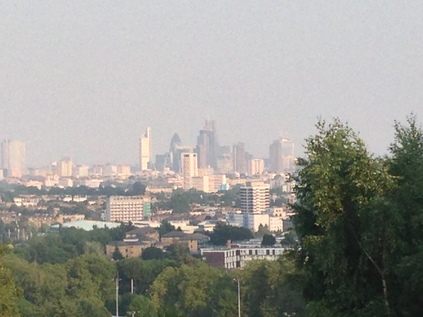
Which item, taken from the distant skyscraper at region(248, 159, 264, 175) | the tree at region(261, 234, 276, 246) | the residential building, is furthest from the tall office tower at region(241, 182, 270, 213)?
the distant skyscraper at region(248, 159, 264, 175)

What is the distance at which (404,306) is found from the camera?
37.2ft

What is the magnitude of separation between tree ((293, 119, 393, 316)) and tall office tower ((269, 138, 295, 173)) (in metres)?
170

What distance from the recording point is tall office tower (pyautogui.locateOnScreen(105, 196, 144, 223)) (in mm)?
109125

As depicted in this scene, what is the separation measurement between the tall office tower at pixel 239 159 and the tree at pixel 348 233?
17956 centimetres

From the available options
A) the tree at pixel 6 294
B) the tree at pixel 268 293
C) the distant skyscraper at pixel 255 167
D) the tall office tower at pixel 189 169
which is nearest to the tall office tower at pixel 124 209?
the tall office tower at pixel 189 169

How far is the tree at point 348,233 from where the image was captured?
11.4m

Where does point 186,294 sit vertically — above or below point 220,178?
below

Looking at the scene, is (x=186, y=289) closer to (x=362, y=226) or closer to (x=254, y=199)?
(x=362, y=226)

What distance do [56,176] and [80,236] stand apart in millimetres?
116536

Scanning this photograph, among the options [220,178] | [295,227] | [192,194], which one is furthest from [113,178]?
[295,227]

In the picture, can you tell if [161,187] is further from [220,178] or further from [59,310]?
[59,310]

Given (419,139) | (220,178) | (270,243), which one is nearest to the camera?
(419,139)

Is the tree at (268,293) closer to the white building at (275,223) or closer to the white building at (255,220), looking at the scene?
the white building at (275,223)

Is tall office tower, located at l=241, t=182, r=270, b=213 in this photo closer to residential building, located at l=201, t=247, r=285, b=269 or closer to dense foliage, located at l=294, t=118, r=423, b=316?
residential building, located at l=201, t=247, r=285, b=269
